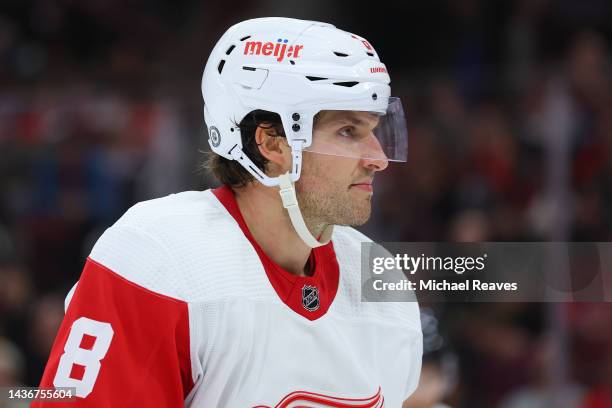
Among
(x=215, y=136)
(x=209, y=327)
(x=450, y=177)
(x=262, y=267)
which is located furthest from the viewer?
(x=450, y=177)

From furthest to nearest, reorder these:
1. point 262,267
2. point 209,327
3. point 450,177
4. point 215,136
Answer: point 450,177
point 215,136
point 262,267
point 209,327

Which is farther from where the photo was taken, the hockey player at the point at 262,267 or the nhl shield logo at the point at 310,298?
the nhl shield logo at the point at 310,298

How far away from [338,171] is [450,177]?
2026mm

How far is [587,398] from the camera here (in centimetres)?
376

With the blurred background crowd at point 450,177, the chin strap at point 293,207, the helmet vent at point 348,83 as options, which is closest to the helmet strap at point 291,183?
the chin strap at point 293,207

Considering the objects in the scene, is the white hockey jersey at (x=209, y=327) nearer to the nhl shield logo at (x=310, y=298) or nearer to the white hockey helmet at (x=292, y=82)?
the nhl shield logo at (x=310, y=298)

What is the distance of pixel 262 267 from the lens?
6.52 ft

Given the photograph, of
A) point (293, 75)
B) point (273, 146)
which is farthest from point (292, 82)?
point (273, 146)

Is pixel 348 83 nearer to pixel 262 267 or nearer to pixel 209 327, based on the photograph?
pixel 262 267

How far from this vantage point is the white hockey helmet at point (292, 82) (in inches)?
78.5

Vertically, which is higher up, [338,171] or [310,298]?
[338,171]

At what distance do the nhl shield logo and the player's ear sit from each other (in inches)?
9.8

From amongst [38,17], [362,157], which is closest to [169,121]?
[362,157]

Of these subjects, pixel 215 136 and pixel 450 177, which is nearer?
pixel 215 136
